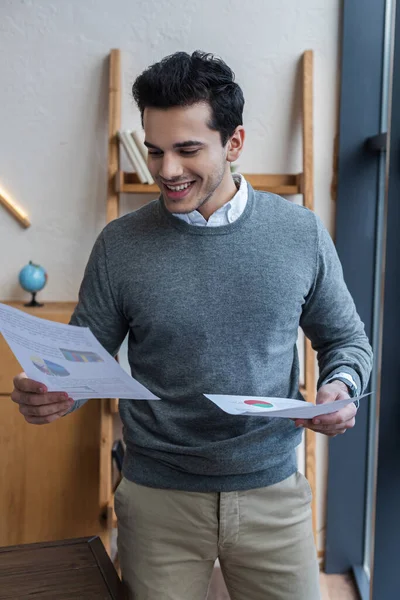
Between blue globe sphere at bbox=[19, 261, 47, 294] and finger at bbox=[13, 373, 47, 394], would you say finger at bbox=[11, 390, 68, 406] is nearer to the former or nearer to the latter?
finger at bbox=[13, 373, 47, 394]

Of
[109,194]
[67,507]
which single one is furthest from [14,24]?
[67,507]

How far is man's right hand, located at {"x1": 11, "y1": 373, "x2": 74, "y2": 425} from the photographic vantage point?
1.37 meters

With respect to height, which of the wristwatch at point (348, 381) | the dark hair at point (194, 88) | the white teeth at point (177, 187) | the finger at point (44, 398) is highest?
the dark hair at point (194, 88)

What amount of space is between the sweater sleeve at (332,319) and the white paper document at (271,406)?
0.31m

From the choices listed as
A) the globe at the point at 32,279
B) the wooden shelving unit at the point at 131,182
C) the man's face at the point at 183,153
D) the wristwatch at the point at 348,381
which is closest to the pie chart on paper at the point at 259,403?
the wristwatch at the point at 348,381

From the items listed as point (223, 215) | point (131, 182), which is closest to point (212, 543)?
point (223, 215)

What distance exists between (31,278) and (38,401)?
1.34 m

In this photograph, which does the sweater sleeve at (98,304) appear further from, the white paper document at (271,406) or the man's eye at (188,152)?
the white paper document at (271,406)

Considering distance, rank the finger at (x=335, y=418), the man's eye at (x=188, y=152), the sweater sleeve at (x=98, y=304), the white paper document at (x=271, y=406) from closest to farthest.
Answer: the white paper document at (x=271, y=406) → the finger at (x=335, y=418) → the man's eye at (x=188, y=152) → the sweater sleeve at (x=98, y=304)

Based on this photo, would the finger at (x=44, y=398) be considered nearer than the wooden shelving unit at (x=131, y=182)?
Yes

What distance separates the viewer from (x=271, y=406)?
1221 mm

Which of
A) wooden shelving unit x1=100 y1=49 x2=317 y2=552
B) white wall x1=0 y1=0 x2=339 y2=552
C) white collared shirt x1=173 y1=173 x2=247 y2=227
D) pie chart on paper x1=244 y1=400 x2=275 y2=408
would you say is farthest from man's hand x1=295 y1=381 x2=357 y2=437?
white wall x1=0 y1=0 x2=339 y2=552

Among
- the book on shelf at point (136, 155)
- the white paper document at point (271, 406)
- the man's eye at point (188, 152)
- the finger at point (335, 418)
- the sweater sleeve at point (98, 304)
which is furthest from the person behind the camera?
the book on shelf at point (136, 155)

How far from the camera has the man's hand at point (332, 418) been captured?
135cm
